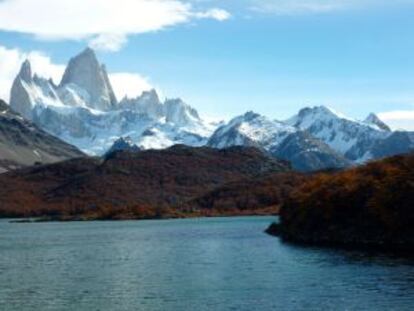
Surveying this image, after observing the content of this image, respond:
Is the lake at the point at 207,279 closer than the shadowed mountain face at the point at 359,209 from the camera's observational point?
Yes

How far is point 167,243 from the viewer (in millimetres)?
130750

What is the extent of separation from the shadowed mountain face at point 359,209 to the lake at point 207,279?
24.1 ft

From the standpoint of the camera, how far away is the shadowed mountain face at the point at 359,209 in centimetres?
10119

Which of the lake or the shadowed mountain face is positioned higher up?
the shadowed mountain face

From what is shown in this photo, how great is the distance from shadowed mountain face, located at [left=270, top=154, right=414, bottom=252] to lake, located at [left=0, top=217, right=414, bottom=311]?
7.34 metres

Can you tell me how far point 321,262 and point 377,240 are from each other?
1890cm

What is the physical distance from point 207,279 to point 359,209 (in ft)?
142

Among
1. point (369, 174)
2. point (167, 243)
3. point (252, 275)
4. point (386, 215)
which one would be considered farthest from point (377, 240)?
point (167, 243)

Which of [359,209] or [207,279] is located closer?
[207,279]

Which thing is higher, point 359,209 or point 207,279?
point 359,209

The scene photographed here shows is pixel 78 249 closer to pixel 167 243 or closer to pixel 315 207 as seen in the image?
pixel 167 243

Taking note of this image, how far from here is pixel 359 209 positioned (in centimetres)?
11475

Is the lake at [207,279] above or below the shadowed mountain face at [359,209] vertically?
below

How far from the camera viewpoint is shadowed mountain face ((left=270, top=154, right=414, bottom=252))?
101 meters
